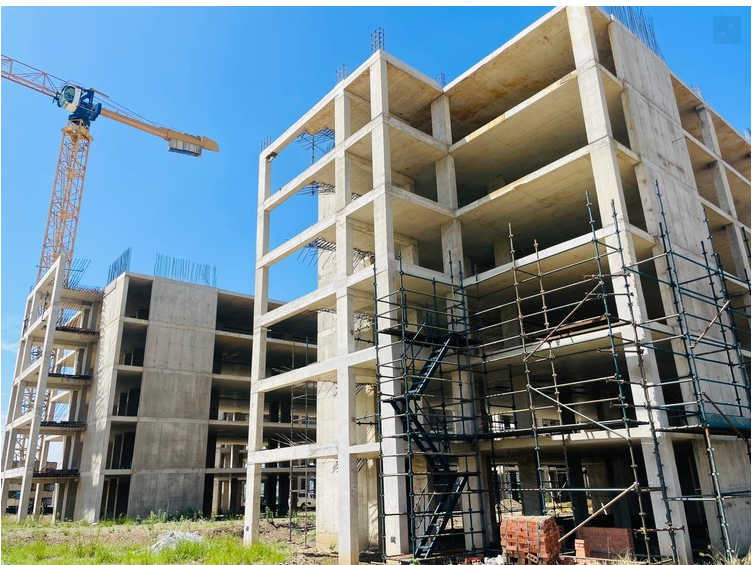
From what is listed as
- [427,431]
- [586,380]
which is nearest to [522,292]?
[586,380]

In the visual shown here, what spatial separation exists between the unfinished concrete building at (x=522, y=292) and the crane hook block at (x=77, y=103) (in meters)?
28.4

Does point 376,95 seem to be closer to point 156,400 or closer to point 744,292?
point 744,292

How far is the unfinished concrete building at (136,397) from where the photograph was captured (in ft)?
108

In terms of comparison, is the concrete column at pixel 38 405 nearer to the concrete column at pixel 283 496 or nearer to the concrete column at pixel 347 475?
the concrete column at pixel 283 496

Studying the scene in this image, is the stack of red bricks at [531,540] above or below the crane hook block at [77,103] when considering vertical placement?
below

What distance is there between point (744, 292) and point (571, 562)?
13.4 metres

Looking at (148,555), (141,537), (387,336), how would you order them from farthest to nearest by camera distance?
(141,537) → (387,336) → (148,555)

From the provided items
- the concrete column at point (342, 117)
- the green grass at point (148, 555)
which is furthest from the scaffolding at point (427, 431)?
the concrete column at point (342, 117)

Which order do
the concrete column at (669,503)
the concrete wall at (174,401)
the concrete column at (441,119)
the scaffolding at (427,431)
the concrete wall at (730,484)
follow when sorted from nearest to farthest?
1. the concrete column at (669,503)
2. the concrete wall at (730,484)
3. the scaffolding at (427,431)
4. the concrete column at (441,119)
5. the concrete wall at (174,401)

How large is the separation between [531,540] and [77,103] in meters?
49.3

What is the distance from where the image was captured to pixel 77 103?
48.0 m

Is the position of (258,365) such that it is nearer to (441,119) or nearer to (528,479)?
(528,479)

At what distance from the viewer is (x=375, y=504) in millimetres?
21469

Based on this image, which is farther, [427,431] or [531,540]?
[427,431]
